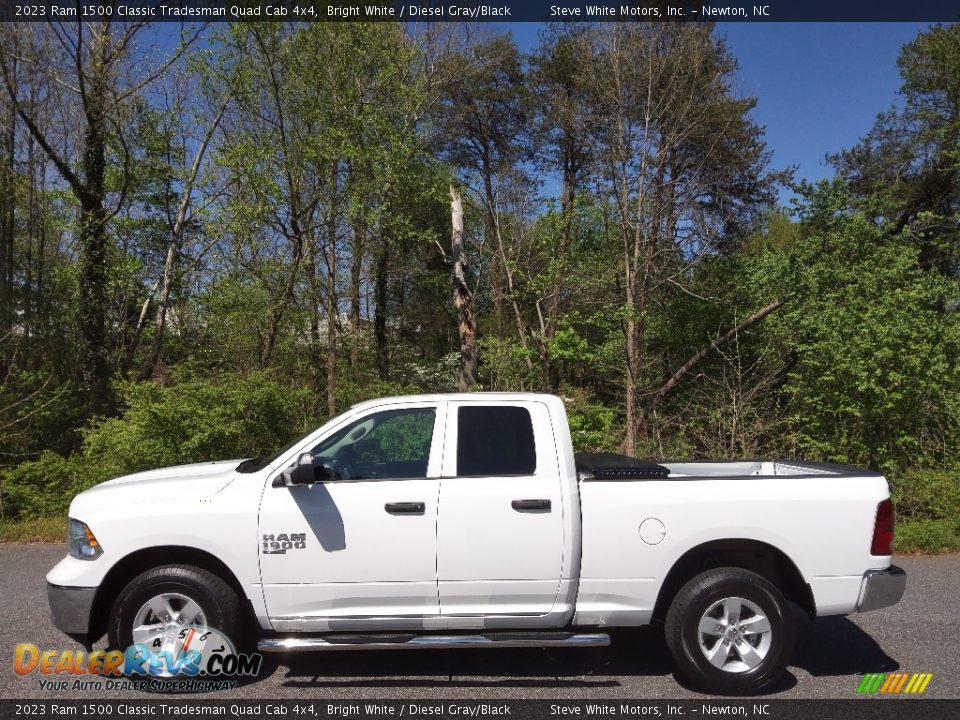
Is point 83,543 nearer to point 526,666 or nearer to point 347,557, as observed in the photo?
point 347,557

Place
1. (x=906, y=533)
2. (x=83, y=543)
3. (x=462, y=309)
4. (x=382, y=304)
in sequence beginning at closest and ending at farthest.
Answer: (x=83, y=543) < (x=906, y=533) < (x=462, y=309) < (x=382, y=304)

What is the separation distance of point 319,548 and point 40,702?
1872mm

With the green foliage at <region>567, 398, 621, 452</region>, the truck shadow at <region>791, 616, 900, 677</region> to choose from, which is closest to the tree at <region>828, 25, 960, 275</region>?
the green foliage at <region>567, 398, 621, 452</region>

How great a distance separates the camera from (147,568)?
461cm

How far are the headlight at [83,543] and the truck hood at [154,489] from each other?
0.33ft

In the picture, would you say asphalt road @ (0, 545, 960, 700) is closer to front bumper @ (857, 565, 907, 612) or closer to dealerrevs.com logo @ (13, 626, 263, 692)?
dealerrevs.com logo @ (13, 626, 263, 692)

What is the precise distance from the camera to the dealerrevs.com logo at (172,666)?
14.6 ft

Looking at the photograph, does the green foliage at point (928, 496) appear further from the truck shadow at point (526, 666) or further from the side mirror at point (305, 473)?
the side mirror at point (305, 473)

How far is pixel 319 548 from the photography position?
443cm

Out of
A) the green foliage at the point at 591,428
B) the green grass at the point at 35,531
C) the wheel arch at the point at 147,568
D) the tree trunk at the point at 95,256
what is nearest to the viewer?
the wheel arch at the point at 147,568

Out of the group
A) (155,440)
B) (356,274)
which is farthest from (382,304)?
(155,440)

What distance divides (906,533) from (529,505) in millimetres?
6477

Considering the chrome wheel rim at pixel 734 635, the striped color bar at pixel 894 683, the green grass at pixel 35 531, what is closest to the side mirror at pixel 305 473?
the chrome wheel rim at pixel 734 635

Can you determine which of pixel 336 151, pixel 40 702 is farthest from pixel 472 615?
pixel 336 151
